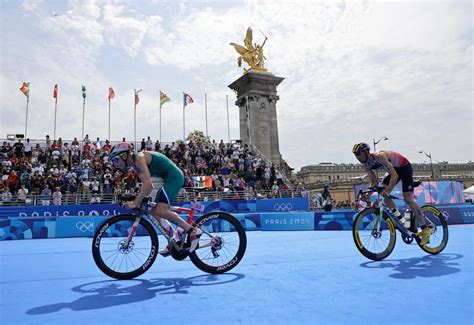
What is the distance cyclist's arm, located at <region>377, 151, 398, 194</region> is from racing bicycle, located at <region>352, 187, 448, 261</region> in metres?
0.13

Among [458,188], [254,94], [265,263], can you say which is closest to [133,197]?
[265,263]

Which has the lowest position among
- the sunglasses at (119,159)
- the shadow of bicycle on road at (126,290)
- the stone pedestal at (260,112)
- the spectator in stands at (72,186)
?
the shadow of bicycle on road at (126,290)

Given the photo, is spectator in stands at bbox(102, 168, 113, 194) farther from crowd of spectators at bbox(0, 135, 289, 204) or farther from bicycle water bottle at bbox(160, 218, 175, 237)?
bicycle water bottle at bbox(160, 218, 175, 237)

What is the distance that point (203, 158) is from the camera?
25.1 m

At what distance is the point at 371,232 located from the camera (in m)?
5.87

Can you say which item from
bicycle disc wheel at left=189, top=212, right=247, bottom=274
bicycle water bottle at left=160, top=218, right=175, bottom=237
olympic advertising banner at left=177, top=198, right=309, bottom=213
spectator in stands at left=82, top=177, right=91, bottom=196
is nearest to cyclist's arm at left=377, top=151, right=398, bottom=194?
bicycle disc wheel at left=189, top=212, right=247, bottom=274

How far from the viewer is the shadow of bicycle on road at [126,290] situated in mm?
3516

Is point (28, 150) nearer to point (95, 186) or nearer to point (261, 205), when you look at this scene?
point (95, 186)

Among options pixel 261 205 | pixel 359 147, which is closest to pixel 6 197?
pixel 261 205

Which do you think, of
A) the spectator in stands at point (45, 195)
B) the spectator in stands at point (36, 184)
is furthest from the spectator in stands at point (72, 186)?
the spectator in stands at point (36, 184)

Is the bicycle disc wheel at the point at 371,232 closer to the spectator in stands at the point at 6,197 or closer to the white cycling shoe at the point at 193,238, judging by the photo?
the white cycling shoe at the point at 193,238

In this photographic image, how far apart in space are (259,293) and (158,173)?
2.21 meters

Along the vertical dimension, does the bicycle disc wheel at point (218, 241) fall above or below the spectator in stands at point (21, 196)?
below

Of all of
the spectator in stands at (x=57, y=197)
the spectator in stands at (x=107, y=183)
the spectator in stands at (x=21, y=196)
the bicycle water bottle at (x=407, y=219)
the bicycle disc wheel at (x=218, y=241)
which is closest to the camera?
the bicycle disc wheel at (x=218, y=241)
